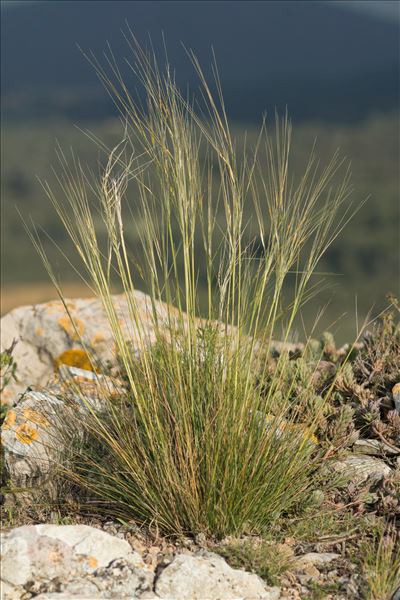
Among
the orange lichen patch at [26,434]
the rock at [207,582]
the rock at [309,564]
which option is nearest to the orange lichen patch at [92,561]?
the rock at [207,582]

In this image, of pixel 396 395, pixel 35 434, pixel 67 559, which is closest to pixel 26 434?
pixel 35 434

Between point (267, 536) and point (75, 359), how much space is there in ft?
8.88

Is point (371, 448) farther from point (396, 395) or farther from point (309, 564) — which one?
point (309, 564)

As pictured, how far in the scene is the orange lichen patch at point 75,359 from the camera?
5.75 meters

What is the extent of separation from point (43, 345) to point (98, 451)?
248cm

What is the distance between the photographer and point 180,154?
11.6ft

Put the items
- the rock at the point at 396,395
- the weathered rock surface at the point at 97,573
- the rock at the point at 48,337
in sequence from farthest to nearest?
1. the rock at the point at 48,337
2. the rock at the point at 396,395
3. the weathered rock surface at the point at 97,573

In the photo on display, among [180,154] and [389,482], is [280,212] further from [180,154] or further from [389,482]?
[389,482]

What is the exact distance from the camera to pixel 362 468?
13.1 ft

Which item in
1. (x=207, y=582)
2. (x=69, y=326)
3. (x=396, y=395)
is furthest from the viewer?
(x=69, y=326)

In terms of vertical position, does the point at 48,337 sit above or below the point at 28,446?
below

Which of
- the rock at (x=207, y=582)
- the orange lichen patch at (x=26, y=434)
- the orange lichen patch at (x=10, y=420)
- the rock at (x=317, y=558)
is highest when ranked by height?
Answer: the orange lichen patch at (x=10, y=420)

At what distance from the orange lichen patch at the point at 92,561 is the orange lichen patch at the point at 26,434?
3.48ft

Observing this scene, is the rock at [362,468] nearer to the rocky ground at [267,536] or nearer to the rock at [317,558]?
the rocky ground at [267,536]
